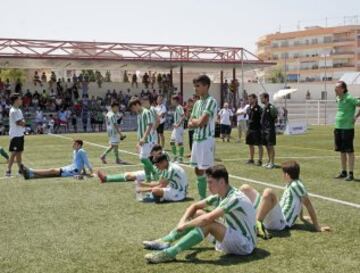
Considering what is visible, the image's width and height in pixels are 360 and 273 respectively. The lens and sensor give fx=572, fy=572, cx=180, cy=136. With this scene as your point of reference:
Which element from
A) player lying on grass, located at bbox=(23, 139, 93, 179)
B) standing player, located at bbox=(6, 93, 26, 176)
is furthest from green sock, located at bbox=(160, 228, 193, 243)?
standing player, located at bbox=(6, 93, 26, 176)

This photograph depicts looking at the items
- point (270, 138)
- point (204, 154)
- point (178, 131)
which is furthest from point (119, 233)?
point (178, 131)

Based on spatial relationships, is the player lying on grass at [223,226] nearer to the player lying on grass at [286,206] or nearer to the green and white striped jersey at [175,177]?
the player lying on grass at [286,206]

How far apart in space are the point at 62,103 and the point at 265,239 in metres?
34.4

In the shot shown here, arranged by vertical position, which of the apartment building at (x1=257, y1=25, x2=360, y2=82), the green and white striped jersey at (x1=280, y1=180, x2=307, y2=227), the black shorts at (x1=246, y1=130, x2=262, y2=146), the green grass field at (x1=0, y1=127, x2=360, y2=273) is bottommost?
the green grass field at (x1=0, y1=127, x2=360, y2=273)

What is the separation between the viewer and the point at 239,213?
19.9 ft

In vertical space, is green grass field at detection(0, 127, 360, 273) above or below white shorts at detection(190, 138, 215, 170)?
below

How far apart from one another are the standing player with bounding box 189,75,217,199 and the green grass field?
0.78 m

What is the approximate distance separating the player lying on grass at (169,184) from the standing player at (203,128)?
67cm

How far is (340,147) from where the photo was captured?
483 inches

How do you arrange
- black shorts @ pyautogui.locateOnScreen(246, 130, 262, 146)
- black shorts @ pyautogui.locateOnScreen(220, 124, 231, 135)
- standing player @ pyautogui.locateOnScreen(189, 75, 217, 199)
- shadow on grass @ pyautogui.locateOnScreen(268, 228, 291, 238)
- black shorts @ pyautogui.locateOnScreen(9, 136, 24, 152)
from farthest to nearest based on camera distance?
black shorts @ pyautogui.locateOnScreen(220, 124, 231, 135) → black shorts @ pyautogui.locateOnScreen(246, 130, 262, 146) → black shorts @ pyautogui.locateOnScreen(9, 136, 24, 152) → standing player @ pyautogui.locateOnScreen(189, 75, 217, 199) → shadow on grass @ pyautogui.locateOnScreen(268, 228, 291, 238)

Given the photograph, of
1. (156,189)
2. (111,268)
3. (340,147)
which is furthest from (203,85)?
(340,147)

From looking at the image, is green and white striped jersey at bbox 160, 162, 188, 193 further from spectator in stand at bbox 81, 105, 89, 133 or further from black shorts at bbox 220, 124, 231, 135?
spectator in stand at bbox 81, 105, 89, 133

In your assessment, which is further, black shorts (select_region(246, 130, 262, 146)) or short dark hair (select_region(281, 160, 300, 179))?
black shorts (select_region(246, 130, 262, 146))

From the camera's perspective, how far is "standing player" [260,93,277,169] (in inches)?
579
